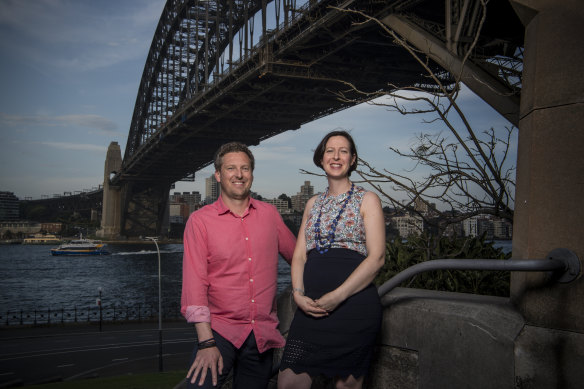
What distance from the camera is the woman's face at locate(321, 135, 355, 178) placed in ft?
8.86

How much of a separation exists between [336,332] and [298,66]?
84.3 ft

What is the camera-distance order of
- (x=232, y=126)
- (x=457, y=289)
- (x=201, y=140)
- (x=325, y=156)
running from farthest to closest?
1. (x=201, y=140)
2. (x=232, y=126)
3. (x=457, y=289)
4. (x=325, y=156)

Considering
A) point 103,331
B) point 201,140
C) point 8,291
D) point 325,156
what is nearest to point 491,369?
point 325,156

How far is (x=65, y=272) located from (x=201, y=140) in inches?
1600

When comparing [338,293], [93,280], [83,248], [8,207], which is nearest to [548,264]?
[338,293]

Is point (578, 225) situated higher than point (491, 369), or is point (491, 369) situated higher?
point (578, 225)

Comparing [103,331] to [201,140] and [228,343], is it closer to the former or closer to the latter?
[201,140]

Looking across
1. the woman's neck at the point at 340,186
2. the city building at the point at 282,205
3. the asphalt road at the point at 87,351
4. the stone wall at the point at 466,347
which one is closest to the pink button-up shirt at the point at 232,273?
the woman's neck at the point at 340,186

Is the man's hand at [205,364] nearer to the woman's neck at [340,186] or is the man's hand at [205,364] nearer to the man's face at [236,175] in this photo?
the man's face at [236,175]

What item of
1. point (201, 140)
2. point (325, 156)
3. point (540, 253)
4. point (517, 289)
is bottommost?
point (517, 289)

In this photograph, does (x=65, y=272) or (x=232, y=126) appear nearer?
(x=232, y=126)

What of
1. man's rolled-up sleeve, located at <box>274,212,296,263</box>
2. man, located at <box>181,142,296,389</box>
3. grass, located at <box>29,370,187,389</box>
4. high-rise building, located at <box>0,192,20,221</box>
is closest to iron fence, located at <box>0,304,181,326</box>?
grass, located at <box>29,370,187,389</box>

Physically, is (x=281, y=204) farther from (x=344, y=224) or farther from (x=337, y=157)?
(x=344, y=224)

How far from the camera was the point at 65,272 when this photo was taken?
75000 mm
